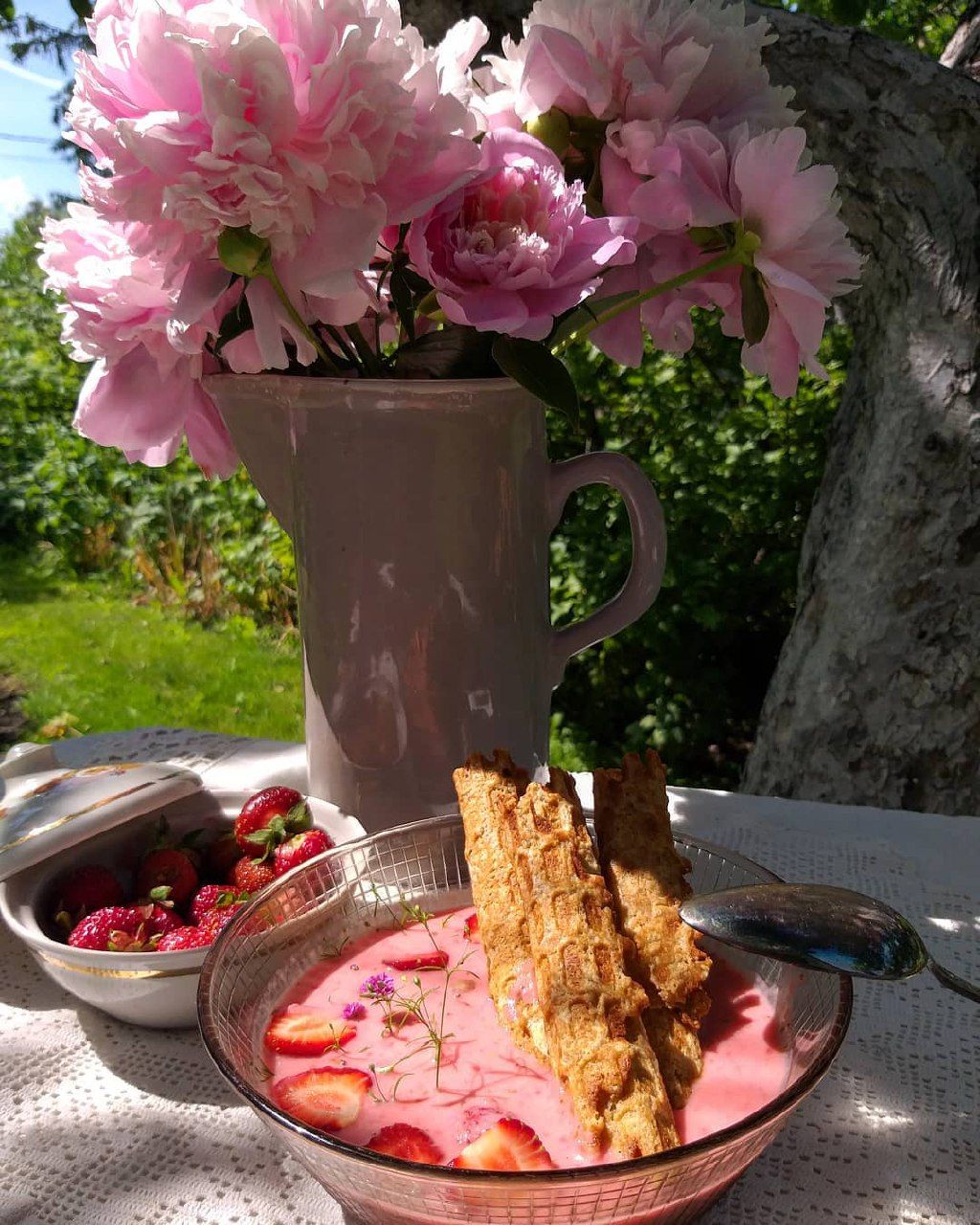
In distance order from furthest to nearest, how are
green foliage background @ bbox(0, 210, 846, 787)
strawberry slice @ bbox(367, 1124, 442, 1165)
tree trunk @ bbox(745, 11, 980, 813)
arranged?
green foliage background @ bbox(0, 210, 846, 787)
tree trunk @ bbox(745, 11, 980, 813)
strawberry slice @ bbox(367, 1124, 442, 1165)

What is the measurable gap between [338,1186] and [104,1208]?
0.69 feet

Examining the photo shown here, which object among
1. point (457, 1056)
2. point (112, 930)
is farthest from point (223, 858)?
point (457, 1056)

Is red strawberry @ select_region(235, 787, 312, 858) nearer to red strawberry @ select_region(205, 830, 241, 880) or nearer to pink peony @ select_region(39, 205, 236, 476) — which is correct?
red strawberry @ select_region(205, 830, 241, 880)

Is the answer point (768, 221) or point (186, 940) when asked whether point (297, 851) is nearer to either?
point (186, 940)

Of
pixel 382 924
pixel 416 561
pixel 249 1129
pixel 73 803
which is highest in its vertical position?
pixel 416 561

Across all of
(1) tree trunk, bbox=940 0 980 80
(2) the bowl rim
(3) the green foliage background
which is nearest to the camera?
(2) the bowl rim

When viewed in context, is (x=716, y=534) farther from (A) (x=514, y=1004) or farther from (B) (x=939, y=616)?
(A) (x=514, y=1004)

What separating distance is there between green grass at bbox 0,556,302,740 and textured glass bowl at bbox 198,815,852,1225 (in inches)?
111

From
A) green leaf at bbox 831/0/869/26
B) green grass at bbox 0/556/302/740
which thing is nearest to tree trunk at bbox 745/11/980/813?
green leaf at bbox 831/0/869/26

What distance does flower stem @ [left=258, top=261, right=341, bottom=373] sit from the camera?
36.0 inches

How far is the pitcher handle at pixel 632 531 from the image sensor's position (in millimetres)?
1176

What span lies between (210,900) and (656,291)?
70 cm

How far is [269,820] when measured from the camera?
1.08 meters

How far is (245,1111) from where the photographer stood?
2.77ft
